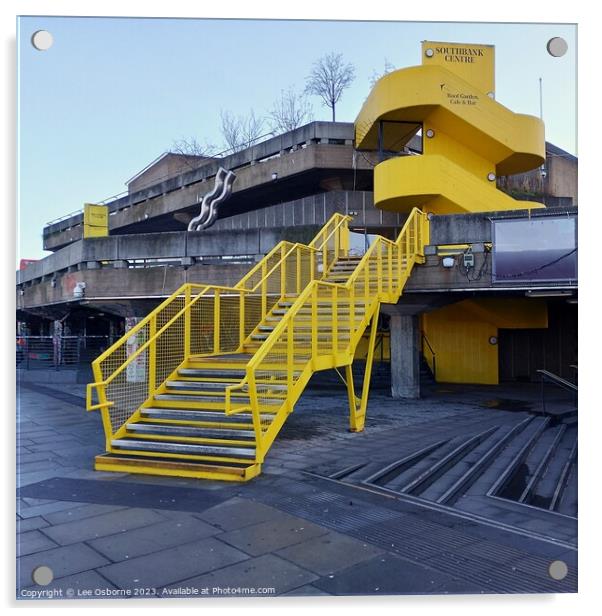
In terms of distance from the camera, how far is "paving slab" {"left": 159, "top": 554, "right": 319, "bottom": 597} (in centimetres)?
412

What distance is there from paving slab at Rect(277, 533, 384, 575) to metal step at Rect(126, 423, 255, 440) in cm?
261

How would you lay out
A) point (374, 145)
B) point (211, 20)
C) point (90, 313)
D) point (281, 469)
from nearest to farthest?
1. point (211, 20)
2. point (281, 469)
3. point (374, 145)
4. point (90, 313)

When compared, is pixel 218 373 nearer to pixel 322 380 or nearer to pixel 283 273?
pixel 283 273

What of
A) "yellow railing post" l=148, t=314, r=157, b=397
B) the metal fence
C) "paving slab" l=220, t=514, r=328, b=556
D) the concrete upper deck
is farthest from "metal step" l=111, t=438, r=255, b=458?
the concrete upper deck

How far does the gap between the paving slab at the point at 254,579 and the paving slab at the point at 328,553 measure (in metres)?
0.13

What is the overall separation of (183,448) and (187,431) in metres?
0.29

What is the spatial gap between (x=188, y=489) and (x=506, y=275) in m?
8.69

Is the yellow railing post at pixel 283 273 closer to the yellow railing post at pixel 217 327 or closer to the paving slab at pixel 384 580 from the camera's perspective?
the yellow railing post at pixel 217 327

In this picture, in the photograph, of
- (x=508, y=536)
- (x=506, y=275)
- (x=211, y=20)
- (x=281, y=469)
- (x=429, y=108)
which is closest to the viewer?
(x=211, y=20)

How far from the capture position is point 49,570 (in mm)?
4203

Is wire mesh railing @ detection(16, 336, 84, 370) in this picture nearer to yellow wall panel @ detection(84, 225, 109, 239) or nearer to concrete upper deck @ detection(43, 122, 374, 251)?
yellow wall panel @ detection(84, 225, 109, 239)

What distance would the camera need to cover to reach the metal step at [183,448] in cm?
721

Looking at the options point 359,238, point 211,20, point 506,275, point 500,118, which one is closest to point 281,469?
point 211,20

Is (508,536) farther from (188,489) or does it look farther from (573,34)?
(573,34)
